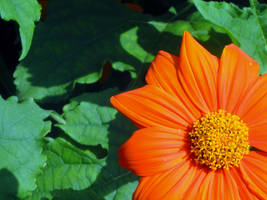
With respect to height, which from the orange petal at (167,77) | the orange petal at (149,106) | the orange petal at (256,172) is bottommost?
the orange petal at (256,172)

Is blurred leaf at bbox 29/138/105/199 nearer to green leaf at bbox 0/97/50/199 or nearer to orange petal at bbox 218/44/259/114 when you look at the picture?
green leaf at bbox 0/97/50/199

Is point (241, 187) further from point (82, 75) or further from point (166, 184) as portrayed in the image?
point (82, 75)

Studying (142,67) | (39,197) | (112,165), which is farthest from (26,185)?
(142,67)

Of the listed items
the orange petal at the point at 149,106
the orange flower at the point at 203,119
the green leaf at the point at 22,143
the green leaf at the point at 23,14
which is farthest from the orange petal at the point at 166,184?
the green leaf at the point at 23,14

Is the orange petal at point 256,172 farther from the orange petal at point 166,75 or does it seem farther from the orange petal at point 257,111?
the orange petal at point 166,75

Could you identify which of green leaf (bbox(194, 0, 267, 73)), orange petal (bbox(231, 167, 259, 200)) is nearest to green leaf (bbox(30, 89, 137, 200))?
orange petal (bbox(231, 167, 259, 200))

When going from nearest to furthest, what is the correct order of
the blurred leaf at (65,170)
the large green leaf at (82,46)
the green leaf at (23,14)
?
1. the green leaf at (23,14)
2. the blurred leaf at (65,170)
3. the large green leaf at (82,46)

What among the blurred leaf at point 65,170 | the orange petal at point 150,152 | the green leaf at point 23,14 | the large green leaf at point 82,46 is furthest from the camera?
the large green leaf at point 82,46

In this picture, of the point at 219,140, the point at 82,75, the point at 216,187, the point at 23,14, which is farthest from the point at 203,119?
the point at 23,14
